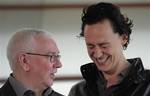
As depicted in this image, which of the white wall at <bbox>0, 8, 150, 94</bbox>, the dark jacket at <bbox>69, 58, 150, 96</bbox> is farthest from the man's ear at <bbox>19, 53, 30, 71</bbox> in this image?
the white wall at <bbox>0, 8, 150, 94</bbox>

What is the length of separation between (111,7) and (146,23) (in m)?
1.38

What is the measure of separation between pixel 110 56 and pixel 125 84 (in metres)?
0.12

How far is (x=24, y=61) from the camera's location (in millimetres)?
1631

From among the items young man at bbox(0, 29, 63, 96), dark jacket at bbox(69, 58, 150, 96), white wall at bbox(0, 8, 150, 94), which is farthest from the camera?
white wall at bbox(0, 8, 150, 94)

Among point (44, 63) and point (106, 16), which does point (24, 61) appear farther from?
point (106, 16)

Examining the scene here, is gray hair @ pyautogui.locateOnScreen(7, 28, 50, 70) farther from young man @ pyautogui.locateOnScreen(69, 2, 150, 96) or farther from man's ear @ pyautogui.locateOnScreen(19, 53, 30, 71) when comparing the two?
young man @ pyautogui.locateOnScreen(69, 2, 150, 96)

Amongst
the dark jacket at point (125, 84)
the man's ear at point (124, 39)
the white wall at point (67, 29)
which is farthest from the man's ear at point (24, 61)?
the white wall at point (67, 29)

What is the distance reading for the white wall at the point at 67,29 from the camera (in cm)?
288

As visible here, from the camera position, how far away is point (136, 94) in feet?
4.91

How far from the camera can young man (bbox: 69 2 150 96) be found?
1517 millimetres

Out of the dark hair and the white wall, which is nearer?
the dark hair

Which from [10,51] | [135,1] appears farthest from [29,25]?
[10,51]

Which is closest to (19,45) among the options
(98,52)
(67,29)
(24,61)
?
(24,61)

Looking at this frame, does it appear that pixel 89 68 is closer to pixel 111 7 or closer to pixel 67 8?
pixel 111 7
